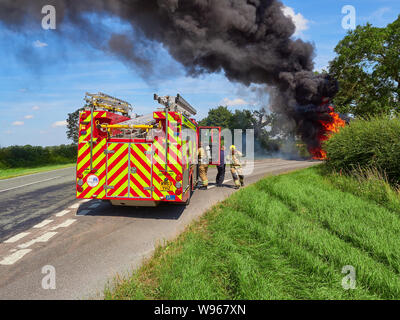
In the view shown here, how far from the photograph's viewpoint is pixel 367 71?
87.2 ft

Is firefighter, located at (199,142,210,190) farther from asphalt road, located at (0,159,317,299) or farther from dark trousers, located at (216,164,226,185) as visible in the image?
asphalt road, located at (0,159,317,299)

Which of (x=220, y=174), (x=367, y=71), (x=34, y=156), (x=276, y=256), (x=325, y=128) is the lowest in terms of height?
(x=276, y=256)

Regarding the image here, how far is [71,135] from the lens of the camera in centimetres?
3800

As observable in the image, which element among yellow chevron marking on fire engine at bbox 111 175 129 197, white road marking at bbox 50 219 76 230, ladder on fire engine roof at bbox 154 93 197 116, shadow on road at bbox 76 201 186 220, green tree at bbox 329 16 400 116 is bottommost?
white road marking at bbox 50 219 76 230

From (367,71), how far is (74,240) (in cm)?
3176

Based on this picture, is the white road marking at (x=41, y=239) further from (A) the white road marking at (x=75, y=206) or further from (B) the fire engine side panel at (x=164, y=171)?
(B) the fire engine side panel at (x=164, y=171)

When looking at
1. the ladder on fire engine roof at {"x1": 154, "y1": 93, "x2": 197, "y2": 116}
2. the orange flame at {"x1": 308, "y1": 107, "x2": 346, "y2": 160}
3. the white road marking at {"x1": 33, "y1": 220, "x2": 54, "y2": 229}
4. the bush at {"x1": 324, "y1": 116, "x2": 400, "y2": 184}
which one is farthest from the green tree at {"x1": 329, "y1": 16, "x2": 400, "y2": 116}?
the white road marking at {"x1": 33, "y1": 220, "x2": 54, "y2": 229}

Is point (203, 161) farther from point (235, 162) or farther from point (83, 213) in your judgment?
point (83, 213)

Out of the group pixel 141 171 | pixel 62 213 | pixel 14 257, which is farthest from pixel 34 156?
pixel 14 257

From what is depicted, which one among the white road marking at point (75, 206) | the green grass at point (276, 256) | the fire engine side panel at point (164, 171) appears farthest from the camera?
the white road marking at point (75, 206)

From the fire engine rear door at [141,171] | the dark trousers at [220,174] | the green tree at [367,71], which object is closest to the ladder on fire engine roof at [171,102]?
the fire engine rear door at [141,171]

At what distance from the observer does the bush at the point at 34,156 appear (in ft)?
69.1

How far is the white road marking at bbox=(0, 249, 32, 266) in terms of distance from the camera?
11.6ft

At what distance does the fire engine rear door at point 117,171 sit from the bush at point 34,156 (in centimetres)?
2041
